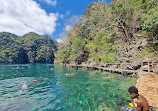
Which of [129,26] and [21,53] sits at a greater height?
[129,26]

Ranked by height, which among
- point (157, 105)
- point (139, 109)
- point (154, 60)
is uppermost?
point (154, 60)

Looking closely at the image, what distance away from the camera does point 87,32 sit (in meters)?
39.8

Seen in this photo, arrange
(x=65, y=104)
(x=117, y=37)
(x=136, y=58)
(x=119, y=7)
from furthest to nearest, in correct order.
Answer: (x=117, y=37) → (x=119, y=7) → (x=136, y=58) → (x=65, y=104)

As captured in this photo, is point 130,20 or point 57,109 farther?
point 130,20

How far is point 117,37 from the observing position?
23.7 meters

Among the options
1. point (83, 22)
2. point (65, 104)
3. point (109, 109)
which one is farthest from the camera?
point (83, 22)

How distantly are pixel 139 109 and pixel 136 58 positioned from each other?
13.8 metres

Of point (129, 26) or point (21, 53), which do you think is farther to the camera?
point (21, 53)

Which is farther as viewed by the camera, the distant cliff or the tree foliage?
the distant cliff

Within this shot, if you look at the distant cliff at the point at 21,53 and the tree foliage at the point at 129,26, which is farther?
the distant cliff at the point at 21,53

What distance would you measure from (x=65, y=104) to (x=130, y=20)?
21.2m

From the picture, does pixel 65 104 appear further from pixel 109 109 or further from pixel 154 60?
pixel 154 60

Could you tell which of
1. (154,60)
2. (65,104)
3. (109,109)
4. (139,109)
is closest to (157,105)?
(139,109)

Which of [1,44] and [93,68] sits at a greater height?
[1,44]
